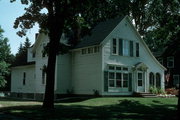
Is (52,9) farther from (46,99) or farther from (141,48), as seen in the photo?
(141,48)

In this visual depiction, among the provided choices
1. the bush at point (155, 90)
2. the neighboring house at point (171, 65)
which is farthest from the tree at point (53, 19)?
the neighboring house at point (171, 65)

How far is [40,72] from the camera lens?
35.8 metres

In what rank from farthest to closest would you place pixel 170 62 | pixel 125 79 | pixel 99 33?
pixel 170 62, pixel 99 33, pixel 125 79

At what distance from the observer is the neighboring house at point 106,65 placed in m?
30.4

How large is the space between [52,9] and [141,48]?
679 inches

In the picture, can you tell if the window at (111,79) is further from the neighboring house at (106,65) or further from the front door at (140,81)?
the front door at (140,81)

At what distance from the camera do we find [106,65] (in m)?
30.3

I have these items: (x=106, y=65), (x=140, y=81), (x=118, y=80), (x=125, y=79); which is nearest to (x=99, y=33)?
(x=106, y=65)

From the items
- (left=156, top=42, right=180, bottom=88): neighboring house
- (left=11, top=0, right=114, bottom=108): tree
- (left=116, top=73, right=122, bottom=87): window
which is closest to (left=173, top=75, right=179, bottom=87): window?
(left=156, top=42, right=180, bottom=88): neighboring house

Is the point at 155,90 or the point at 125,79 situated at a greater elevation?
the point at 125,79

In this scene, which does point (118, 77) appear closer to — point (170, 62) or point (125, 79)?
point (125, 79)

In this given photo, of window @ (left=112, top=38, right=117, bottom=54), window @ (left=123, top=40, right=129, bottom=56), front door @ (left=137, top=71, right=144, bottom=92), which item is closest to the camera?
window @ (left=112, top=38, right=117, bottom=54)

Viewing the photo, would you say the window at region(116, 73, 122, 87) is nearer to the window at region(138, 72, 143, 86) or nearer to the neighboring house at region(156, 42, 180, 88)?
the window at region(138, 72, 143, 86)

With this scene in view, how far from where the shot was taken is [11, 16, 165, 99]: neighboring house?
3042 cm
